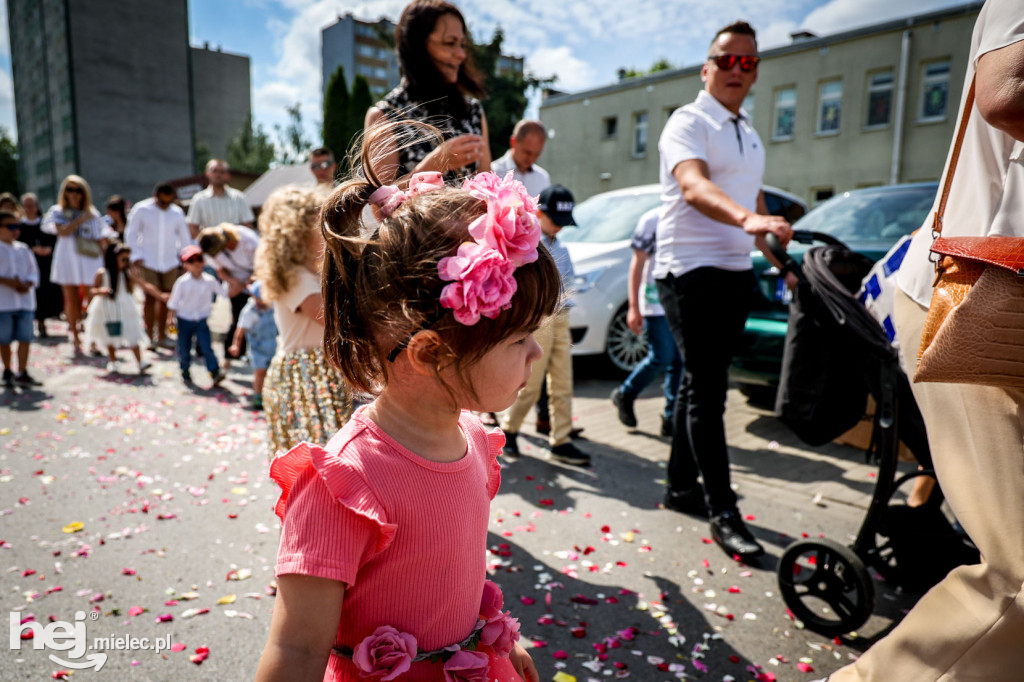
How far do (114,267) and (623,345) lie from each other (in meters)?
6.23

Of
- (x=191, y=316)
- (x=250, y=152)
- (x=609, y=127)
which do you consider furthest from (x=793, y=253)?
(x=250, y=152)

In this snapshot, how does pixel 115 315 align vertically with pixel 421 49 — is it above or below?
below

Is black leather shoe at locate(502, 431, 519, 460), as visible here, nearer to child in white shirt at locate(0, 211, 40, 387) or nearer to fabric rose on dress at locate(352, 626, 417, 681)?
fabric rose on dress at locate(352, 626, 417, 681)

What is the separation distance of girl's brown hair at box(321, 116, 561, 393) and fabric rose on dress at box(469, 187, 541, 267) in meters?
0.06

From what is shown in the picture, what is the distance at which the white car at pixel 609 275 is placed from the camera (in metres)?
6.95

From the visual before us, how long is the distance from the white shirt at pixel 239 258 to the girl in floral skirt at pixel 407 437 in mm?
7031

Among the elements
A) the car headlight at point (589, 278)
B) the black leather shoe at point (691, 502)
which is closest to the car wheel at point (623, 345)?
the car headlight at point (589, 278)

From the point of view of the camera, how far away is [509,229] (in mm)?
1125

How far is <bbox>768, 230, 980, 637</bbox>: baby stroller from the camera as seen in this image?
8.19 ft

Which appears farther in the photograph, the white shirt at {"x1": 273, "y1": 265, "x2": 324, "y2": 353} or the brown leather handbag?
the white shirt at {"x1": 273, "y1": 265, "x2": 324, "y2": 353}

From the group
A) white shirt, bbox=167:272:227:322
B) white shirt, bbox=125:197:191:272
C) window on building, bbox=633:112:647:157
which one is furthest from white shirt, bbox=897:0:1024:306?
window on building, bbox=633:112:647:157

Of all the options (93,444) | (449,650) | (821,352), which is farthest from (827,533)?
(93,444)

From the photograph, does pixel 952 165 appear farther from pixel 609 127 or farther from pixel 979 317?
pixel 609 127

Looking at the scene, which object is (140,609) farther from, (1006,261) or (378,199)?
(1006,261)
